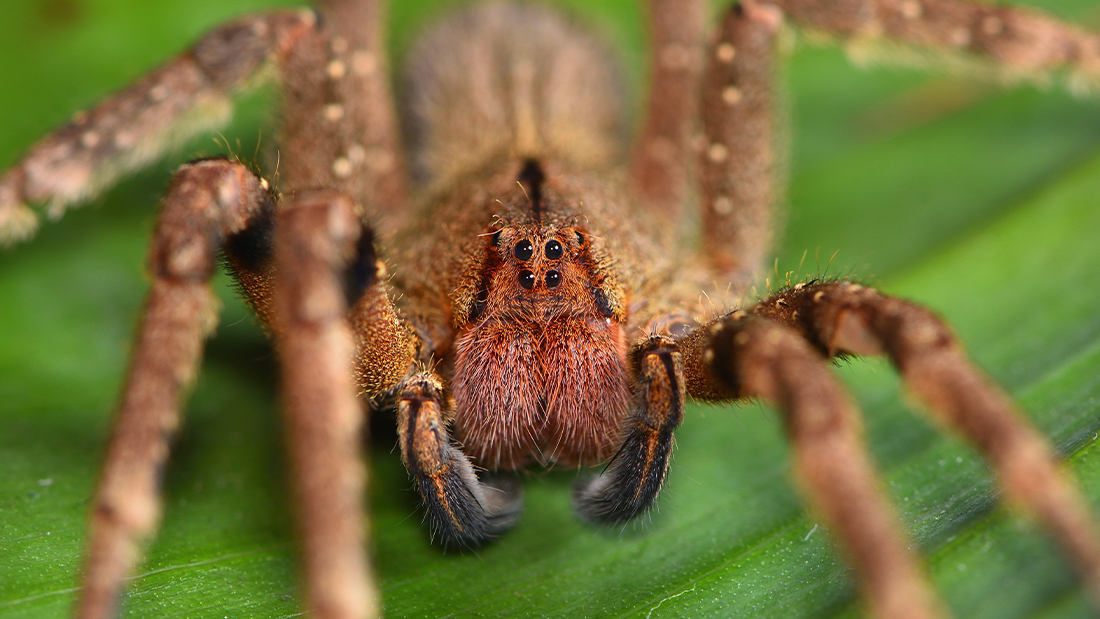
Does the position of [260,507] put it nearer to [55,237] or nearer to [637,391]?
[637,391]

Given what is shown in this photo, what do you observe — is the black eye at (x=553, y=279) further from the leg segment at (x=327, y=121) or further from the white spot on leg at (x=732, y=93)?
the white spot on leg at (x=732, y=93)

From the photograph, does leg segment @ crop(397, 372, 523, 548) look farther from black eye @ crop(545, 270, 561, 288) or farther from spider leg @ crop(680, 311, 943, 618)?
spider leg @ crop(680, 311, 943, 618)

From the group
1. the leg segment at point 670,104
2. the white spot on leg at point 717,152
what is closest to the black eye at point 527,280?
the white spot on leg at point 717,152

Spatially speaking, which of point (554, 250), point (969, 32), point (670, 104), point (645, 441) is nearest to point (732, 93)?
point (670, 104)

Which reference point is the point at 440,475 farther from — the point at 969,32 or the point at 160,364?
the point at 969,32

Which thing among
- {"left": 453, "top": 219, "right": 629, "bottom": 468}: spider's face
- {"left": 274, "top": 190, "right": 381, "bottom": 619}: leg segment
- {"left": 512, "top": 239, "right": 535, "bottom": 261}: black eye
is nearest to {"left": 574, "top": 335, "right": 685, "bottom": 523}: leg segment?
{"left": 453, "top": 219, "right": 629, "bottom": 468}: spider's face
